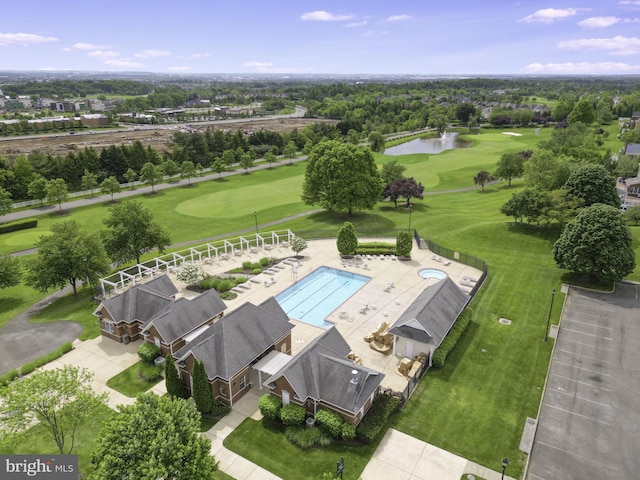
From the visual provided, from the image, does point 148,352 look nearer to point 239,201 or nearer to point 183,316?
point 183,316

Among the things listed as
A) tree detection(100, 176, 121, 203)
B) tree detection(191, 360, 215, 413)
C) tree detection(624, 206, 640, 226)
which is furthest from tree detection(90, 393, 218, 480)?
tree detection(100, 176, 121, 203)

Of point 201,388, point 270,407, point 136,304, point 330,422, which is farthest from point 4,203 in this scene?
point 330,422

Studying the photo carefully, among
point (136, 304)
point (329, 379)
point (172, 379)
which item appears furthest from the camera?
point (136, 304)

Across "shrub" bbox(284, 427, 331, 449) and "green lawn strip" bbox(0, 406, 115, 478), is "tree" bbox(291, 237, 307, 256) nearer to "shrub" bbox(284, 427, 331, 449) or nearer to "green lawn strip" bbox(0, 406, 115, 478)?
"shrub" bbox(284, 427, 331, 449)

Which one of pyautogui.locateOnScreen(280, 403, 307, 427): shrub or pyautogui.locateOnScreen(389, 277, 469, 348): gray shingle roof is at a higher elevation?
pyautogui.locateOnScreen(389, 277, 469, 348): gray shingle roof

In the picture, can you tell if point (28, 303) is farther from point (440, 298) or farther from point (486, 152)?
point (486, 152)

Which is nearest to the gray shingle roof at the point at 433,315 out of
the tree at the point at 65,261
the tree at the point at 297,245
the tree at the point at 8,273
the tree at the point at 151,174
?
the tree at the point at 297,245
